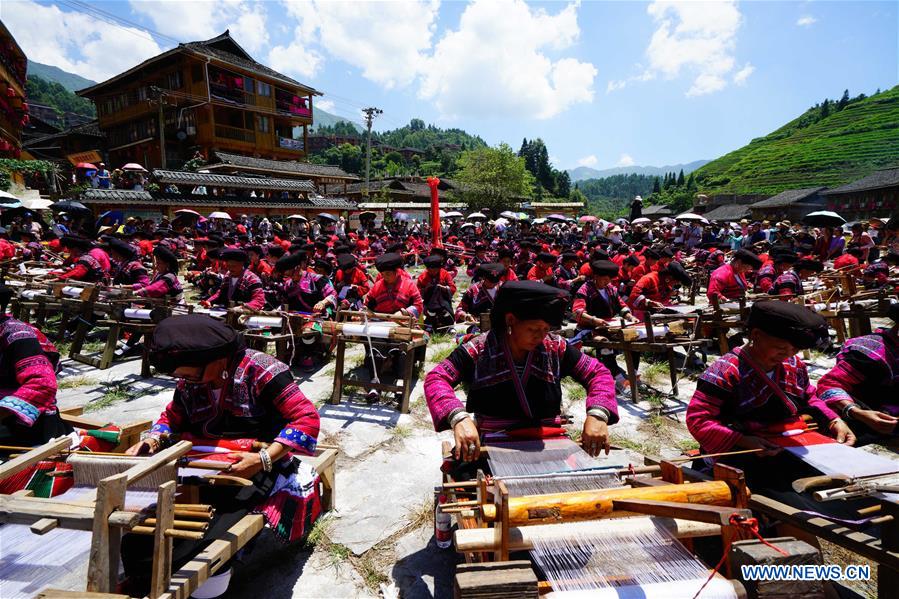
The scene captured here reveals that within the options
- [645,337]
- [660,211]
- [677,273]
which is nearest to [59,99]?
[660,211]

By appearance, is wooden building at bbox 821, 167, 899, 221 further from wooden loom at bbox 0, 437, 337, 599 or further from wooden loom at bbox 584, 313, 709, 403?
wooden loom at bbox 0, 437, 337, 599

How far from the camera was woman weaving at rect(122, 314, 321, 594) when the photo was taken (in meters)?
2.72

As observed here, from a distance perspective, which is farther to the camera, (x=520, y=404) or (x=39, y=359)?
(x=39, y=359)

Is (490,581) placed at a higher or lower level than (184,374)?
lower

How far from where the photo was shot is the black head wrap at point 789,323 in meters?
2.74

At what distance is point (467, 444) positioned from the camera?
2660 mm

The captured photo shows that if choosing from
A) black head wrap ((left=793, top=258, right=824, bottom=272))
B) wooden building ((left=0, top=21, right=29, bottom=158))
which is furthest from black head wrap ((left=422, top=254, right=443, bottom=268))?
wooden building ((left=0, top=21, right=29, bottom=158))

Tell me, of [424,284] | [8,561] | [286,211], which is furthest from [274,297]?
[286,211]

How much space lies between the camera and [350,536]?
376 centimetres

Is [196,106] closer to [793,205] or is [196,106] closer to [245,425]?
[245,425]

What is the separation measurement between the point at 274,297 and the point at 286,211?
24997 millimetres

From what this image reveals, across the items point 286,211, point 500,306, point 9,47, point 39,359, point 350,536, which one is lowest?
point 350,536

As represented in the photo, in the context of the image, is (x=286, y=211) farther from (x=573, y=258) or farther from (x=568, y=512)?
(x=568, y=512)

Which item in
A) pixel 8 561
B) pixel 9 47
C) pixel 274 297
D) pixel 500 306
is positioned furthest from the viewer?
pixel 9 47
